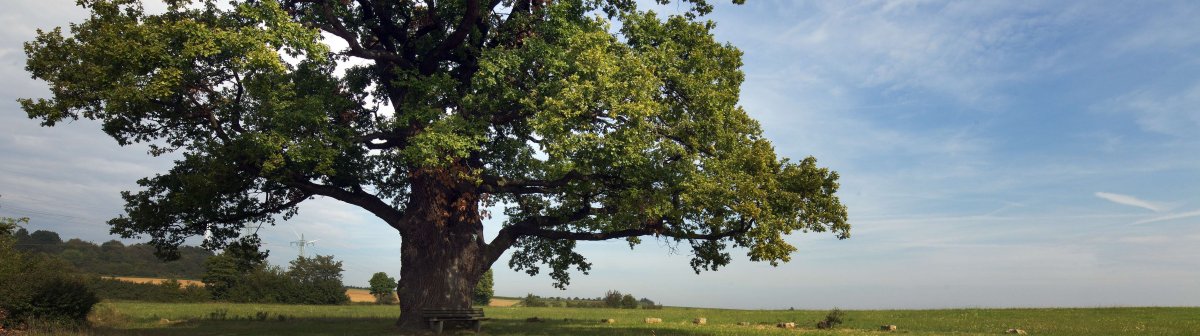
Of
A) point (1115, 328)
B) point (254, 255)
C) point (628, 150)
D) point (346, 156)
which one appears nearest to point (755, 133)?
point (628, 150)

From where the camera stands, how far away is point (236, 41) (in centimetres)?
2108

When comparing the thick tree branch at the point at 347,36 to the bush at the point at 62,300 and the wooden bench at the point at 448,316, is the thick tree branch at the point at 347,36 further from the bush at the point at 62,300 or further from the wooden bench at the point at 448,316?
the bush at the point at 62,300

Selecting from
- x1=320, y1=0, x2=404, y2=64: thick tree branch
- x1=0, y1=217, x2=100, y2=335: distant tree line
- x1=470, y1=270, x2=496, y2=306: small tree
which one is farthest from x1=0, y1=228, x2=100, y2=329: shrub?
x1=470, y1=270, x2=496, y2=306: small tree

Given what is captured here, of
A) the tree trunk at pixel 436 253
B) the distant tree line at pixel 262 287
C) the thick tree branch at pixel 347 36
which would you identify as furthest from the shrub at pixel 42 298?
the distant tree line at pixel 262 287

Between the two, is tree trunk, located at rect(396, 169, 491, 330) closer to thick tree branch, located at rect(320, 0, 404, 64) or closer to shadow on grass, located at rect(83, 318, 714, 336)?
shadow on grass, located at rect(83, 318, 714, 336)

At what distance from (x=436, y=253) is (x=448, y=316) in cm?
258

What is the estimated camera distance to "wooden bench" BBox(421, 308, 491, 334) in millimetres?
25156

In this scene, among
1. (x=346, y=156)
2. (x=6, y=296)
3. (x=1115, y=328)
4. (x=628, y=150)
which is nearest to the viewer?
(x=628, y=150)

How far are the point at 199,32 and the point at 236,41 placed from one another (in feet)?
4.07

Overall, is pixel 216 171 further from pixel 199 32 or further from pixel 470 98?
pixel 470 98

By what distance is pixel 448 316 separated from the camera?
25.5 meters

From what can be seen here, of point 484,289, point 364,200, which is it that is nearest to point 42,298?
point 364,200

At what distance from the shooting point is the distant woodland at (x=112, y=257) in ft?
380

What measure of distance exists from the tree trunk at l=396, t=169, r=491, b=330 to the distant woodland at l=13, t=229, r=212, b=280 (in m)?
101
